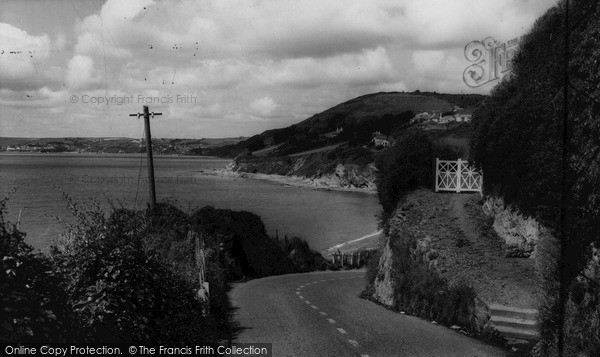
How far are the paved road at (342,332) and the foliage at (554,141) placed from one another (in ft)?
8.26

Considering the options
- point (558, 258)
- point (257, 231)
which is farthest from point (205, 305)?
point (257, 231)

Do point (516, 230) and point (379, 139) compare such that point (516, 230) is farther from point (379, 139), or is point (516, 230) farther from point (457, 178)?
point (379, 139)

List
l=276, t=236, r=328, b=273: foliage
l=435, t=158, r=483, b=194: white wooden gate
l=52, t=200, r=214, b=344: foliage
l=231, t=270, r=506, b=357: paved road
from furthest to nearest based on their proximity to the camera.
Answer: l=276, t=236, r=328, b=273: foliage < l=435, t=158, r=483, b=194: white wooden gate < l=231, t=270, r=506, b=357: paved road < l=52, t=200, r=214, b=344: foliage

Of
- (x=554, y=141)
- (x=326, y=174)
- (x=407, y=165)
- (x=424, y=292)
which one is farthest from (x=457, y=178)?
(x=326, y=174)

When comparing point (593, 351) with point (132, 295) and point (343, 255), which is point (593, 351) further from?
point (343, 255)

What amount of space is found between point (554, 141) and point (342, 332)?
7.91 m

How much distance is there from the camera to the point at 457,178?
79.5 ft

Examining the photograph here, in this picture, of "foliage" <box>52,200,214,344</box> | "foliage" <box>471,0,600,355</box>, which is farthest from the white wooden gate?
"foliage" <box>52,200,214,344</box>

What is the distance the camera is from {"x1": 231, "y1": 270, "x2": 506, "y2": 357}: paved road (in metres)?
11.7

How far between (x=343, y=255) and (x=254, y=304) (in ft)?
112

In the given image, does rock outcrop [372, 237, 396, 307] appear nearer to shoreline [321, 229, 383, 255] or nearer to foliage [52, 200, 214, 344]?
foliage [52, 200, 214, 344]

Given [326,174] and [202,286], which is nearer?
[202,286]

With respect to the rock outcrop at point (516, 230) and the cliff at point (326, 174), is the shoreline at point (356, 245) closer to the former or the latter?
the rock outcrop at point (516, 230)

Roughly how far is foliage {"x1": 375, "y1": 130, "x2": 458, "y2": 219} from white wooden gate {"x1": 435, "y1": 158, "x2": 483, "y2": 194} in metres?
0.47
